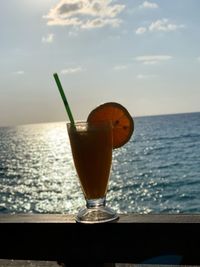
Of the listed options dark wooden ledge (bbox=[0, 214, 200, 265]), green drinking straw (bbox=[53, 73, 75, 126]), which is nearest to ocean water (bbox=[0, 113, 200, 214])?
green drinking straw (bbox=[53, 73, 75, 126])

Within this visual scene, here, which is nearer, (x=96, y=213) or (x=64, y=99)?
(x=96, y=213)

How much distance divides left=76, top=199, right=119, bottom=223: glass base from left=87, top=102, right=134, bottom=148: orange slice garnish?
0.77 ft

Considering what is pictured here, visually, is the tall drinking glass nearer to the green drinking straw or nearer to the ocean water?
the green drinking straw

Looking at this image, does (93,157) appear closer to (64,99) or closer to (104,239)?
(64,99)

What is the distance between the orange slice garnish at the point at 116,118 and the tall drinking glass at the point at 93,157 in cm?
4

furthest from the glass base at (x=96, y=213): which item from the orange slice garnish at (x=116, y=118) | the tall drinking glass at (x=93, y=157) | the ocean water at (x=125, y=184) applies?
the ocean water at (x=125, y=184)

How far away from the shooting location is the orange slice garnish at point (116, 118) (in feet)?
5.41

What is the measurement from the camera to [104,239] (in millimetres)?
1332

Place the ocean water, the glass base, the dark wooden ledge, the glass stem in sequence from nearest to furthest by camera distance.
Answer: the dark wooden ledge < the glass base < the glass stem < the ocean water

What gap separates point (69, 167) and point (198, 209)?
30.3m

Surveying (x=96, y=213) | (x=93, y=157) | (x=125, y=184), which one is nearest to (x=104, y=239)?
(x=96, y=213)

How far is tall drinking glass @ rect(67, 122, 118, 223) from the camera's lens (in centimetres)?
163

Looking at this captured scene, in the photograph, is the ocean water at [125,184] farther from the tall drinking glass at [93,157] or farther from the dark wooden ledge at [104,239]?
the dark wooden ledge at [104,239]

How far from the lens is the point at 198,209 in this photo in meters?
25.7
